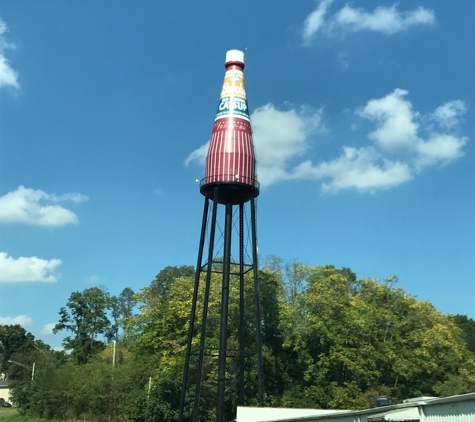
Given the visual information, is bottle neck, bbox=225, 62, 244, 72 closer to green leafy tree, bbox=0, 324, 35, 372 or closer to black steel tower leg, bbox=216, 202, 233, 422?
black steel tower leg, bbox=216, 202, 233, 422

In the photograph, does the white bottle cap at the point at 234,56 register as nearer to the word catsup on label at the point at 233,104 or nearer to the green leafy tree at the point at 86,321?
the word catsup on label at the point at 233,104

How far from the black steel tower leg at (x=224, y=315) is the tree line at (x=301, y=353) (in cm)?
1220

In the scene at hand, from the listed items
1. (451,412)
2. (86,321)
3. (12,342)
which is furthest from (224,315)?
(12,342)

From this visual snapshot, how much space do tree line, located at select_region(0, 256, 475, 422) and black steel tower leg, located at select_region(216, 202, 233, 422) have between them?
12.2 metres

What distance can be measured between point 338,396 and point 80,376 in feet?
73.1

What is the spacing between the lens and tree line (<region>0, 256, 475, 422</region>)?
39156 mm

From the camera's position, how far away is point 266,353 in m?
39.6

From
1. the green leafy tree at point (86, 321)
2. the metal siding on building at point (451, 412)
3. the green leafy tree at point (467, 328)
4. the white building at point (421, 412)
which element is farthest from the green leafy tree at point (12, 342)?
the metal siding on building at point (451, 412)

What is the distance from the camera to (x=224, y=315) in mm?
27406

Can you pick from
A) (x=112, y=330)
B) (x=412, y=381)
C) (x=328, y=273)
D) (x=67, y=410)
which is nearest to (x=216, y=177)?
(x=328, y=273)

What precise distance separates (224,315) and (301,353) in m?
14.6

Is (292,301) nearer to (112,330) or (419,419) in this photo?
(419,419)

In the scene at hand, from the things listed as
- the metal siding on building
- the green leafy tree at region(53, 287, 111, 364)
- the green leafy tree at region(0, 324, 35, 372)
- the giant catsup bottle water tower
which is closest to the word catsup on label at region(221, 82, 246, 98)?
the giant catsup bottle water tower

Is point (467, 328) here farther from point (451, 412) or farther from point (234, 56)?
point (451, 412)
